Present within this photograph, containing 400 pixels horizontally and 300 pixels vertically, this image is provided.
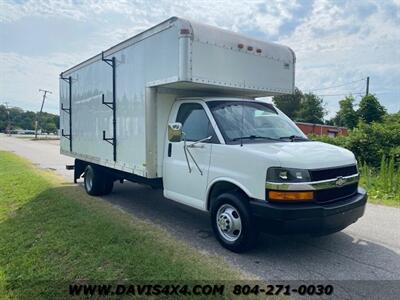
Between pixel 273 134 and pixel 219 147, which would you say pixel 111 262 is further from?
pixel 273 134

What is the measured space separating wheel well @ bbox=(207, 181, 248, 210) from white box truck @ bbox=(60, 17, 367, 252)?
0.7 inches

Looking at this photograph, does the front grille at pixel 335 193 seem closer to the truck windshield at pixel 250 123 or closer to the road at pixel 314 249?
the road at pixel 314 249

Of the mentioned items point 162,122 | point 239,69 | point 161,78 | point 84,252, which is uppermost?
point 239,69

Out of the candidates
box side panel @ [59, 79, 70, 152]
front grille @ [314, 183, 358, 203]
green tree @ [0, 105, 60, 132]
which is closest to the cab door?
front grille @ [314, 183, 358, 203]

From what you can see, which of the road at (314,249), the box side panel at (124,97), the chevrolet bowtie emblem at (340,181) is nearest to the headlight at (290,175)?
the chevrolet bowtie emblem at (340,181)

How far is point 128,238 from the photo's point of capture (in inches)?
209

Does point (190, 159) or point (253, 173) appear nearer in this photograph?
point (253, 173)

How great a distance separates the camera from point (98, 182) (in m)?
8.60

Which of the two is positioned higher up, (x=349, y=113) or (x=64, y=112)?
(x=349, y=113)

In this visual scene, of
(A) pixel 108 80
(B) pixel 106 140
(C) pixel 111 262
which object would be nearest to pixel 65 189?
(B) pixel 106 140

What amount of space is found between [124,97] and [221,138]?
108 inches

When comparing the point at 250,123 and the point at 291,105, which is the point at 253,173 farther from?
the point at 291,105

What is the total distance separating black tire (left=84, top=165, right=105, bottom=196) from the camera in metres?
8.60

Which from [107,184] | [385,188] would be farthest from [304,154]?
[385,188]
